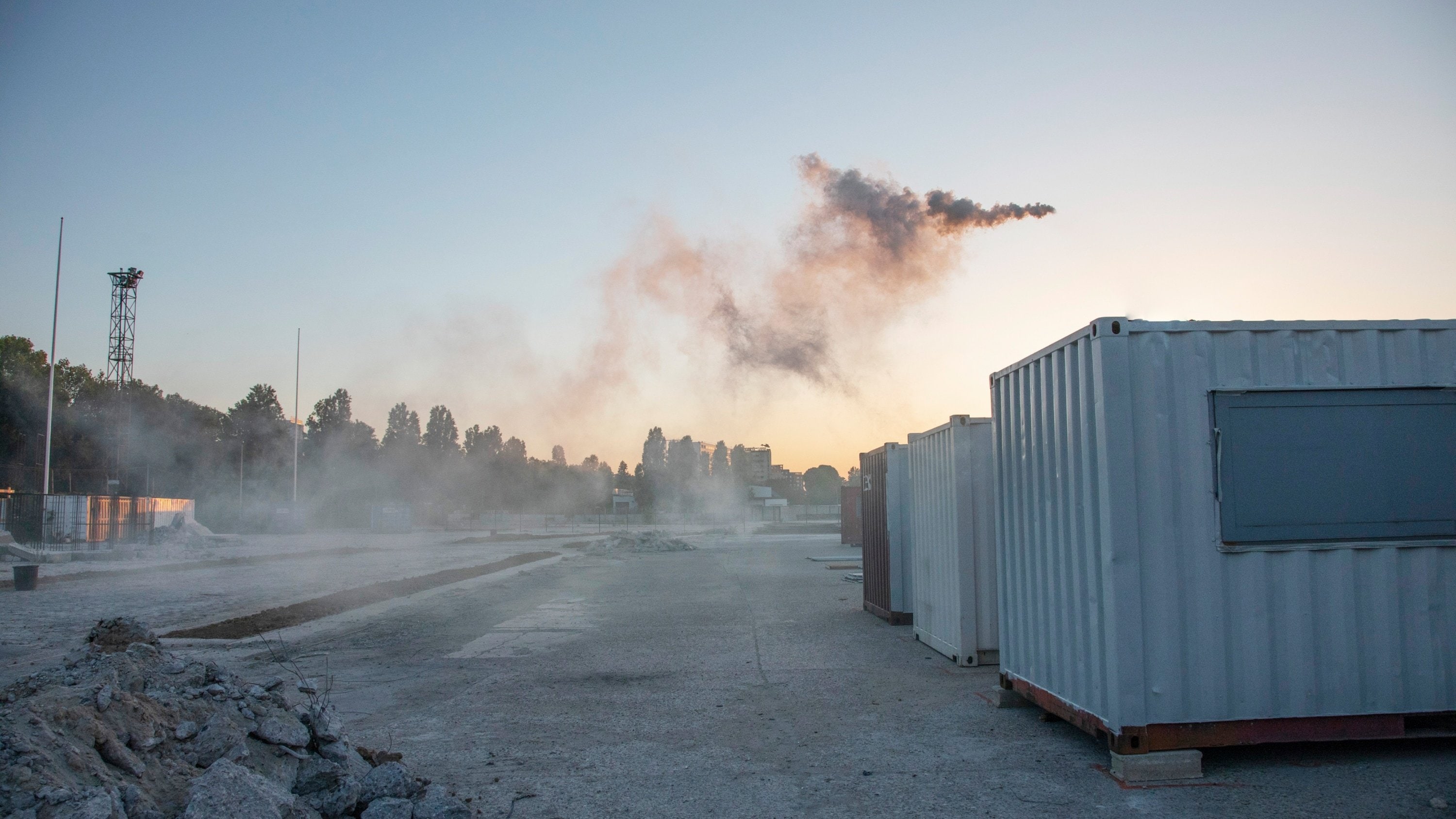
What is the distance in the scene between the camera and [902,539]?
12.9 m

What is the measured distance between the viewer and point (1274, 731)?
555 cm

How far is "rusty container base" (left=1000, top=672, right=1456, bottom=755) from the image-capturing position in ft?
17.8

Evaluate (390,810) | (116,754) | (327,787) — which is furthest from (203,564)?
(390,810)

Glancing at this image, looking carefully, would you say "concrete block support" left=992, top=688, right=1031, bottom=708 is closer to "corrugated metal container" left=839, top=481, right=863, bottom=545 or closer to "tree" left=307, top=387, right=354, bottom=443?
"corrugated metal container" left=839, top=481, right=863, bottom=545

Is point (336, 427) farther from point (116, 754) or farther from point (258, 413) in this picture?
point (116, 754)

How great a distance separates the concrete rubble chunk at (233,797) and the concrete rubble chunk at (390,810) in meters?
0.43

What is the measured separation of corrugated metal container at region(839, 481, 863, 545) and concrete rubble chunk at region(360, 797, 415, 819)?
28962 mm

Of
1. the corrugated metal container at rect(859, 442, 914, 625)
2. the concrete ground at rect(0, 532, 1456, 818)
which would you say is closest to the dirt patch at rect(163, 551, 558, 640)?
the concrete ground at rect(0, 532, 1456, 818)

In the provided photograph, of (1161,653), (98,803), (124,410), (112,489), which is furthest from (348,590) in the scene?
(124,410)

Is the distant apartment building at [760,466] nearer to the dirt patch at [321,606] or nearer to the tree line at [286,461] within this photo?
the tree line at [286,461]

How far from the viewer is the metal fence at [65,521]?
1383 inches

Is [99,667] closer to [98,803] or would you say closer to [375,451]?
[98,803]

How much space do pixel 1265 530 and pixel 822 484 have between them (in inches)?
5333

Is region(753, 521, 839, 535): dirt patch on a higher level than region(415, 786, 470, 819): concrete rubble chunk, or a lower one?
lower
